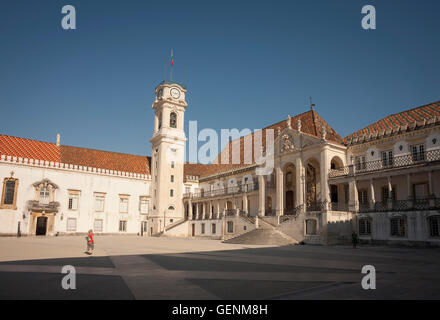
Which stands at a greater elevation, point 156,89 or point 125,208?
point 156,89

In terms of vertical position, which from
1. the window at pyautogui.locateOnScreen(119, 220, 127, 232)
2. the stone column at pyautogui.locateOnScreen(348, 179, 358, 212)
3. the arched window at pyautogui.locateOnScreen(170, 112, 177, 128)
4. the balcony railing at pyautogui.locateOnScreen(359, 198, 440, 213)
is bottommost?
the window at pyautogui.locateOnScreen(119, 220, 127, 232)

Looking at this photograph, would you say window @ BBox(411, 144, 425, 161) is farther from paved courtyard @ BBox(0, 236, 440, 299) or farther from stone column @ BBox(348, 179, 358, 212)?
paved courtyard @ BBox(0, 236, 440, 299)

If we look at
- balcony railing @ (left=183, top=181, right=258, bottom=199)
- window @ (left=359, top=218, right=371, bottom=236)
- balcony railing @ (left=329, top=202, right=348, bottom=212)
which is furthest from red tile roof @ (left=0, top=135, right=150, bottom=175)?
window @ (left=359, top=218, right=371, bottom=236)

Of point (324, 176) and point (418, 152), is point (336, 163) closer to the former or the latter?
point (324, 176)

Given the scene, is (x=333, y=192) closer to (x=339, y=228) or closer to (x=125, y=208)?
(x=339, y=228)

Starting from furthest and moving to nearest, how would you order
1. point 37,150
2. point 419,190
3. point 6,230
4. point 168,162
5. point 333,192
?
1. point 168,162
2. point 37,150
3. point 6,230
4. point 333,192
5. point 419,190

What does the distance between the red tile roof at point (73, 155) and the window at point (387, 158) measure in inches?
1456

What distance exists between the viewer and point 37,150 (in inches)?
1902

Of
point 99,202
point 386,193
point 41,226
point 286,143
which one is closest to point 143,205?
point 99,202

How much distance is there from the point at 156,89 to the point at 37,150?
19439 mm

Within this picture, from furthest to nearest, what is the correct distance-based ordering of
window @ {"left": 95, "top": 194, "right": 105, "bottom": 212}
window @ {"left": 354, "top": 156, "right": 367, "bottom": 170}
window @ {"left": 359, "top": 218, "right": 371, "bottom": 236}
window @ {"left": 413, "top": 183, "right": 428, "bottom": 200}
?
window @ {"left": 95, "top": 194, "right": 105, "bottom": 212} → window @ {"left": 354, "top": 156, "right": 367, "bottom": 170} → window @ {"left": 359, "top": 218, "right": 371, "bottom": 236} → window @ {"left": 413, "top": 183, "right": 428, "bottom": 200}

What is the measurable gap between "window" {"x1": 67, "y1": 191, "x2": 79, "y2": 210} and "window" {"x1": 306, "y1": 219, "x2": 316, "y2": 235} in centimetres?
3343

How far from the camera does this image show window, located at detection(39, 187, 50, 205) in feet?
149
